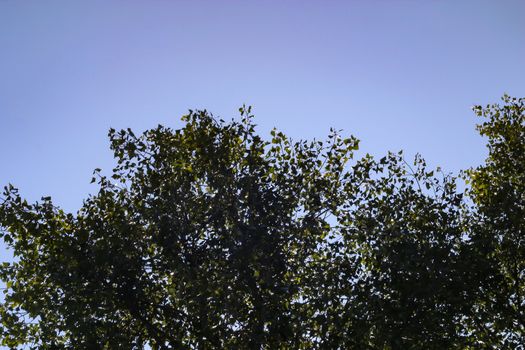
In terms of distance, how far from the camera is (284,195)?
875 inches

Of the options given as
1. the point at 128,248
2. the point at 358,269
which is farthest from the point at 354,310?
the point at 128,248

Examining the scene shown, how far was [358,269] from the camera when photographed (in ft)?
68.0

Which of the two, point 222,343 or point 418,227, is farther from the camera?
point 418,227

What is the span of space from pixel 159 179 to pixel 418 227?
11.0 meters

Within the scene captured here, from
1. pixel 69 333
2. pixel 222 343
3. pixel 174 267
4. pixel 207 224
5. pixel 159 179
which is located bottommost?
pixel 222 343

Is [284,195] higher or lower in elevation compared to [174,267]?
higher

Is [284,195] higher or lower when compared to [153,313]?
higher

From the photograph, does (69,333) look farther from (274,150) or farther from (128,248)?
(274,150)

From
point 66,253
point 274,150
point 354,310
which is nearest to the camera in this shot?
point 354,310

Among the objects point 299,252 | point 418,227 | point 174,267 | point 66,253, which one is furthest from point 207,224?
point 418,227

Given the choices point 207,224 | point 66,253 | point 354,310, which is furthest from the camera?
point 207,224

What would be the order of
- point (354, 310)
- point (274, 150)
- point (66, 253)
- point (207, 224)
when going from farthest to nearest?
point (274, 150) < point (207, 224) < point (66, 253) < point (354, 310)

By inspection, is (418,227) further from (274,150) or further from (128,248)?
(128,248)

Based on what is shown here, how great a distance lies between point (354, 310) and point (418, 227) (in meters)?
5.44
